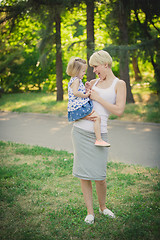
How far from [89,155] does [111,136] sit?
5624mm

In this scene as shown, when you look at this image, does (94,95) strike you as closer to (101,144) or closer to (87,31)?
(101,144)

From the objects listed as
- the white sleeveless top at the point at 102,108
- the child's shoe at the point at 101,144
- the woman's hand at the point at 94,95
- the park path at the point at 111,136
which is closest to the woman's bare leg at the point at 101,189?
the child's shoe at the point at 101,144

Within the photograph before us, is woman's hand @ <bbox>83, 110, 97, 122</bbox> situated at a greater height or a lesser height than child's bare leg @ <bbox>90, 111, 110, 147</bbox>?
greater

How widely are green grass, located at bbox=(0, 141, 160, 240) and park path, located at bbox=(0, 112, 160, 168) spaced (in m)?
1.11

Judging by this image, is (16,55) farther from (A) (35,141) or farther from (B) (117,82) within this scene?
(B) (117,82)

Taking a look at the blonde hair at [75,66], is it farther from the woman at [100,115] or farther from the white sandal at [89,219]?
the white sandal at [89,219]

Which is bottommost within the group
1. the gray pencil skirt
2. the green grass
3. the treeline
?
the green grass

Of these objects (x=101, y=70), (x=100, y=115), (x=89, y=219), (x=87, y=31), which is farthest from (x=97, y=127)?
(x=87, y=31)

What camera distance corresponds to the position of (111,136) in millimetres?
8820

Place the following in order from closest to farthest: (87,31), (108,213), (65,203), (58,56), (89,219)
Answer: (89,219), (108,213), (65,203), (87,31), (58,56)

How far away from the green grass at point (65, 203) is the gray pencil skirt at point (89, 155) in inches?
28.6

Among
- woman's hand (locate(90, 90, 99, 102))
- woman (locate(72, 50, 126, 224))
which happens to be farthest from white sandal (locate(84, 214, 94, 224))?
woman's hand (locate(90, 90, 99, 102))

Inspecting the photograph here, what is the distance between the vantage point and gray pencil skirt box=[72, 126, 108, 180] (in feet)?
10.7

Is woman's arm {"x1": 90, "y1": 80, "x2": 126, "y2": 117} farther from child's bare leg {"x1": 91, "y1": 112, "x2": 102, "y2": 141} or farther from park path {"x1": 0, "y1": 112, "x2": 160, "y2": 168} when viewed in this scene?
park path {"x1": 0, "y1": 112, "x2": 160, "y2": 168}
